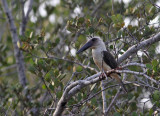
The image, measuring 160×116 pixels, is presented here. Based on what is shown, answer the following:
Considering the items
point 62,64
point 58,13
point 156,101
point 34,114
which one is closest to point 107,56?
point 62,64

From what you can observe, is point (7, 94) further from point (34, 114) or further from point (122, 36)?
point (122, 36)

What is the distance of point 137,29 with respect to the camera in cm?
548

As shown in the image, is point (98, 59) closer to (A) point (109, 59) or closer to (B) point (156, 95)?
(A) point (109, 59)

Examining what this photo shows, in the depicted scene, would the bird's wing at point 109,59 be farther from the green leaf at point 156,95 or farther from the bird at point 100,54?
the green leaf at point 156,95

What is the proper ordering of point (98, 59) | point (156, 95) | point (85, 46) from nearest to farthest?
point (156, 95) → point (98, 59) → point (85, 46)

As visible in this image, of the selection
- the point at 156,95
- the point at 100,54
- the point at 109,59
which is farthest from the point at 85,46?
the point at 156,95

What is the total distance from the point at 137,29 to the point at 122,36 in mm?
479

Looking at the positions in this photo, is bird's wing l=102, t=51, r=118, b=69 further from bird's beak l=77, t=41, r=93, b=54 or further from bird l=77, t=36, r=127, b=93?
bird's beak l=77, t=41, r=93, b=54

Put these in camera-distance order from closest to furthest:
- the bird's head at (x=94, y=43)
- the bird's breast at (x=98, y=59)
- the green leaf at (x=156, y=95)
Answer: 1. the green leaf at (x=156, y=95)
2. the bird's breast at (x=98, y=59)
3. the bird's head at (x=94, y=43)

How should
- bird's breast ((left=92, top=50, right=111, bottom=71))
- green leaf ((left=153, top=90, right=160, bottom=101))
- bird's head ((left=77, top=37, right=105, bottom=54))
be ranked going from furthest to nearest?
bird's head ((left=77, top=37, right=105, bottom=54))
bird's breast ((left=92, top=50, right=111, bottom=71))
green leaf ((left=153, top=90, right=160, bottom=101))

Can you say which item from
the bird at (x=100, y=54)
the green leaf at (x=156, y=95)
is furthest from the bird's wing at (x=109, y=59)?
the green leaf at (x=156, y=95)

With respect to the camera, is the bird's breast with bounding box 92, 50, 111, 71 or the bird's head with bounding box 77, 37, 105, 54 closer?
the bird's breast with bounding box 92, 50, 111, 71

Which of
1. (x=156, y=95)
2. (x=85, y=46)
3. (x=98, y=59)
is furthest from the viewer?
(x=85, y=46)

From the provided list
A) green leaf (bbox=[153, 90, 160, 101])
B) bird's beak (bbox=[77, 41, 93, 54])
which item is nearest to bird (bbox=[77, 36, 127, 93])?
bird's beak (bbox=[77, 41, 93, 54])
